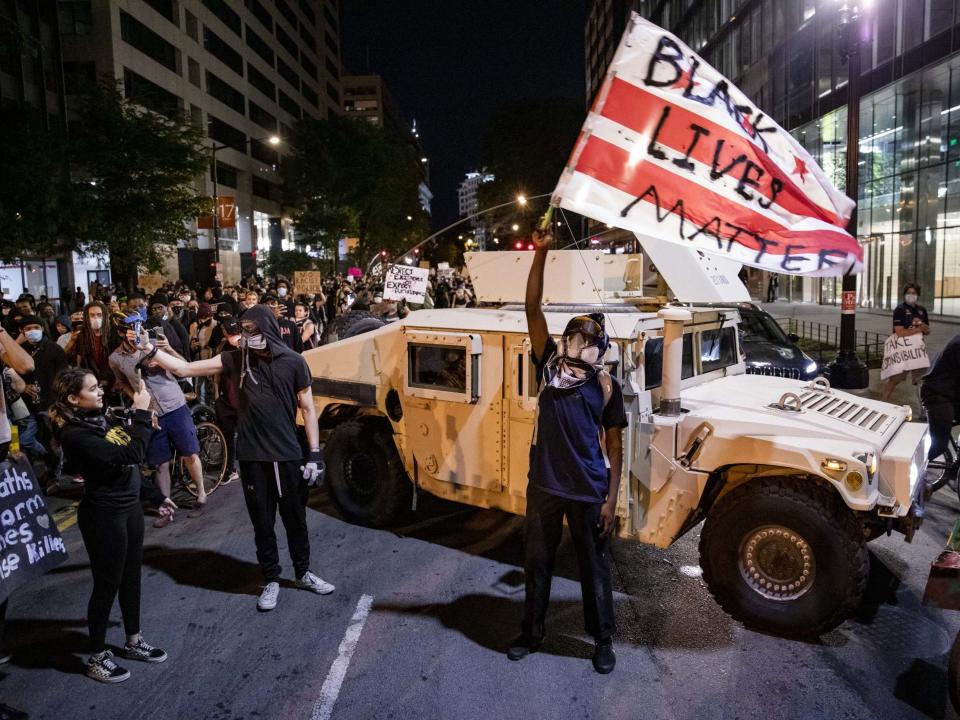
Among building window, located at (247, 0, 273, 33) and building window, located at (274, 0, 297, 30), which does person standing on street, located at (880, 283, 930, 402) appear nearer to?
building window, located at (247, 0, 273, 33)

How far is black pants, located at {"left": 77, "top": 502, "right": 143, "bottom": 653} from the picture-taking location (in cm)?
403

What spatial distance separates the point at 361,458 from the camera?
6.51 m

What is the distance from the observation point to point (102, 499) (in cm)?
404

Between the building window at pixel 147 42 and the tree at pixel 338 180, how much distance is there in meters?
14.0

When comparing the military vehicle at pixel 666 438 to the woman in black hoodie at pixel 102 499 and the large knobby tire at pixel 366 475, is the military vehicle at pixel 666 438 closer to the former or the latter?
the large knobby tire at pixel 366 475

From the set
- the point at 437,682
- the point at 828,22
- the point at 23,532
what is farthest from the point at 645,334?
the point at 828,22

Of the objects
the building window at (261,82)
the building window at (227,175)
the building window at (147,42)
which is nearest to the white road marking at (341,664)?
the building window at (147,42)

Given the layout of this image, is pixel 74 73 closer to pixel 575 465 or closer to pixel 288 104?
pixel 288 104

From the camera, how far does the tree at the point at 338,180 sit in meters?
53.4

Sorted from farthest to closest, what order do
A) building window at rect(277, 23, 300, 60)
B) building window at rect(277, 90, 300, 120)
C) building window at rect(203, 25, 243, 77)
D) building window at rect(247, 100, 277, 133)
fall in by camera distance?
1. building window at rect(277, 90, 300, 120)
2. building window at rect(277, 23, 300, 60)
3. building window at rect(247, 100, 277, 133)
4. building window at rect(203, 25, 243, 77)

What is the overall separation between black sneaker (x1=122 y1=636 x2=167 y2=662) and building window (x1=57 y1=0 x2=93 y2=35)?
36925mm

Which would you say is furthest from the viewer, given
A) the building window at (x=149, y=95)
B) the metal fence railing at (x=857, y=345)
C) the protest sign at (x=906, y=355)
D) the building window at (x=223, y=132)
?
the building window at (x=223, y=132)

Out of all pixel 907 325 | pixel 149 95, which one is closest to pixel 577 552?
pixel 907 325

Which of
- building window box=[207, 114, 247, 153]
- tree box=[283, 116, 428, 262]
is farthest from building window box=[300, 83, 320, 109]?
building window box=[207, 114, 247, 153]
